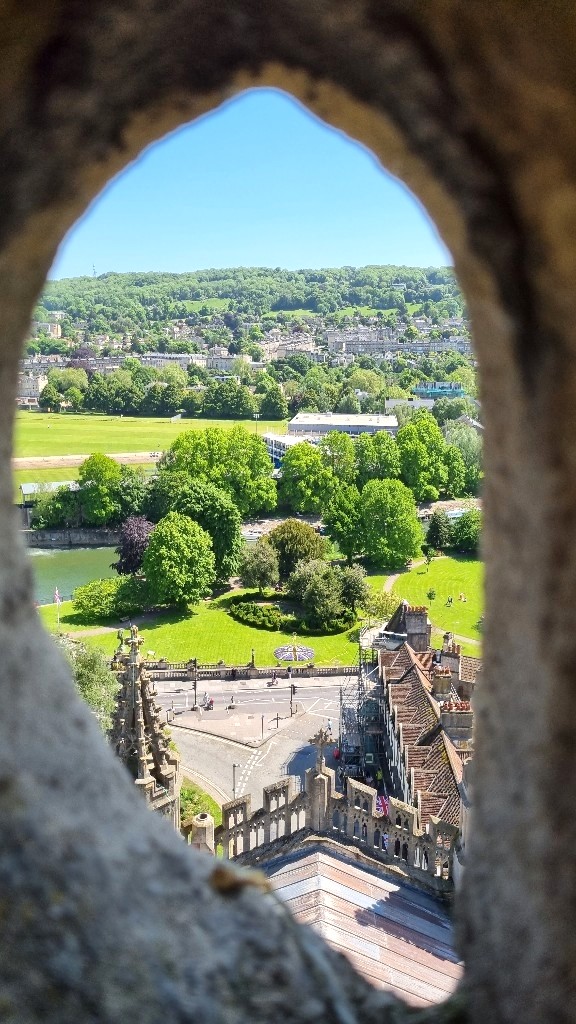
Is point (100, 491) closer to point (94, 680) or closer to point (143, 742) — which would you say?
point (94, 680)

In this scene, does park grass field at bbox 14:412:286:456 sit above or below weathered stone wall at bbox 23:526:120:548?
above

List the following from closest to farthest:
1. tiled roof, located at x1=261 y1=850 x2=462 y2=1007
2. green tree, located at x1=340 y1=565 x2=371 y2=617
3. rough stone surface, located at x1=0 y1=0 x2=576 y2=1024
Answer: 1. rough stone surface, located at x1=0 y1=0 x2=576 y2=1024
2. tiled roof, located at x1=261 y1=850 x2=462 y2=1007
3. green tree, located at x1=340 y1=565 x2=371 y2=617

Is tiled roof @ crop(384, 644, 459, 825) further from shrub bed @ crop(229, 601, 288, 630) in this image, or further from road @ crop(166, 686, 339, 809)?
shrub bed @ crop(229, 601, 288, 630)

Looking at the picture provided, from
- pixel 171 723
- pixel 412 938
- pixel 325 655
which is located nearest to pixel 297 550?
pixel 325 655

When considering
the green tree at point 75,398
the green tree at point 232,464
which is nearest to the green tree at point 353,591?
the green tree at point 232,464

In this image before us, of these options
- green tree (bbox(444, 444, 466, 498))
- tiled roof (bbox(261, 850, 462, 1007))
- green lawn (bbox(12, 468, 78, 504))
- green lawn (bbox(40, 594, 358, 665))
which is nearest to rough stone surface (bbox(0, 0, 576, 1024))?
tiled roof (bbox(261, 850, 462, 1007))

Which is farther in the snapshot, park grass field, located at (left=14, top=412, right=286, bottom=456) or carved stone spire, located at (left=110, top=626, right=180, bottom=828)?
park grass field, located at (left=14, top=412, right=286, bottom=456)
